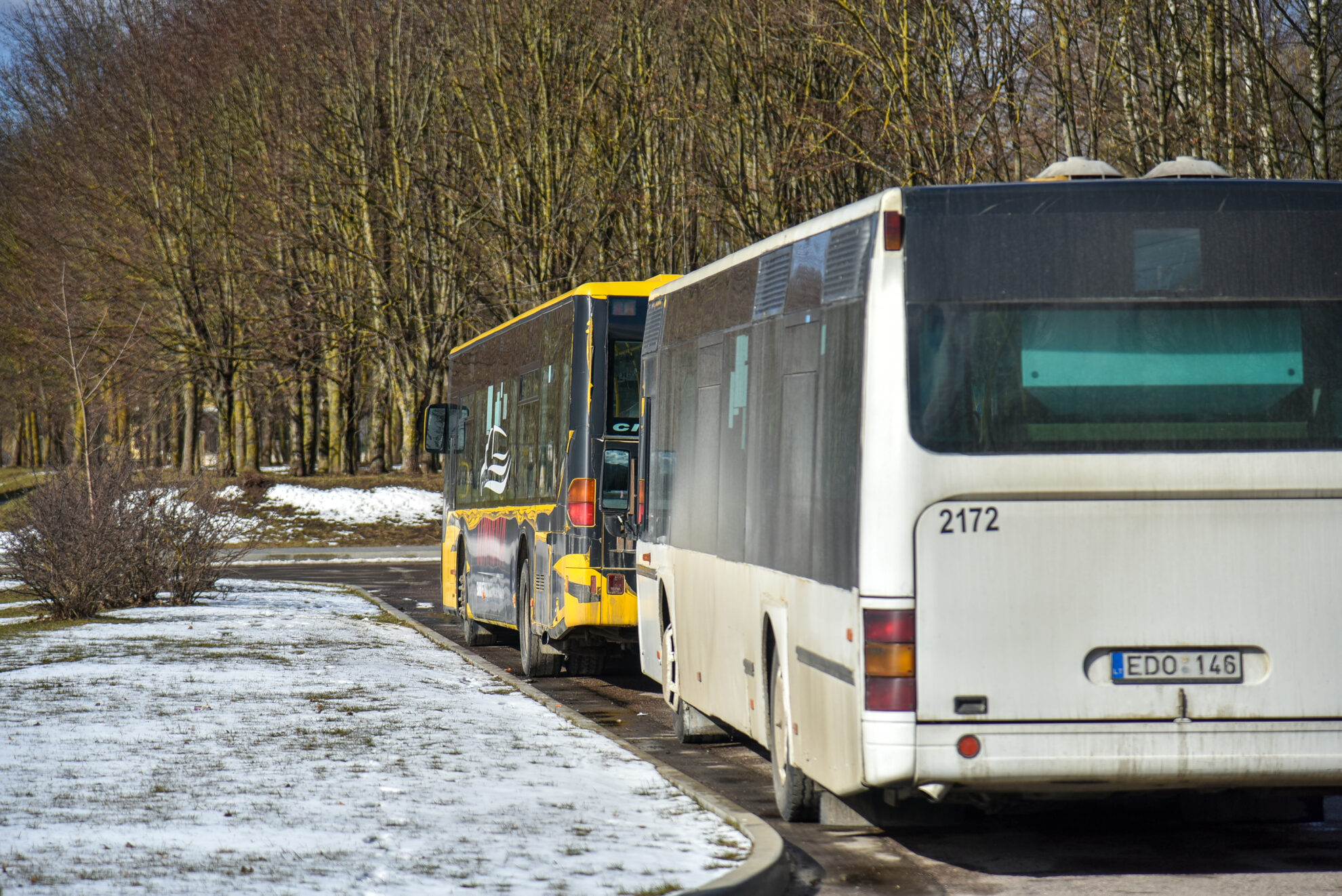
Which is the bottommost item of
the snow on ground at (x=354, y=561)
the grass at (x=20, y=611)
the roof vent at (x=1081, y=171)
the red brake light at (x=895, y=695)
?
the snow on ground at (x=354, y=561)

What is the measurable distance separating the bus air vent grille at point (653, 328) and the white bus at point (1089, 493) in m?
4.69

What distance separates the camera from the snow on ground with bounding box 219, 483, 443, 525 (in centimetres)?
4300

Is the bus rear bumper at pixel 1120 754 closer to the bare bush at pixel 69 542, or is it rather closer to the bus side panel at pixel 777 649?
the bus side panel at pixel 777 649

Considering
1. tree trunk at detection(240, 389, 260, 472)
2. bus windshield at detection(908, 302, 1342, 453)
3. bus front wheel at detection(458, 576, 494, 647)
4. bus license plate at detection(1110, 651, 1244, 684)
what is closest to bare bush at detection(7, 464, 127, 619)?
bus front wheel at detection(458, 576, 494, 647)

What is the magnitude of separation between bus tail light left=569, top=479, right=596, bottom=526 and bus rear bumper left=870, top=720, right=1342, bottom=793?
25.5ft

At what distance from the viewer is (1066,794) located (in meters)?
7.04

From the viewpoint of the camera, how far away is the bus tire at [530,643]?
52.3ft

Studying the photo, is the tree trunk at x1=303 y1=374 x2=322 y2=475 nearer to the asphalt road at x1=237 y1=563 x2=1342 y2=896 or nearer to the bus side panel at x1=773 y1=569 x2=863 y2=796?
the asphalt road at x1=237 y1=563 x2=1342 y2=896

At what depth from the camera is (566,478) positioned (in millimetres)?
14492

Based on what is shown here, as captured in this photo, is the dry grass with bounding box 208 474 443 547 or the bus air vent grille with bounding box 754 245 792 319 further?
the dry grass with bounding box 208 474 443 547

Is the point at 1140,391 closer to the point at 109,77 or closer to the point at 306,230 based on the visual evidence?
the point at 306,230

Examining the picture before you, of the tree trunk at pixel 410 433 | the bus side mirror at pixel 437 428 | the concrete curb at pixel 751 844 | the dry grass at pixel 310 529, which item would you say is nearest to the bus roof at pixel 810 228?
the concrete curb at pixel 751 844

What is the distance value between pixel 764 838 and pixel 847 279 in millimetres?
2427

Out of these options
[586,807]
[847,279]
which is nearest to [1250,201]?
[847,279]
